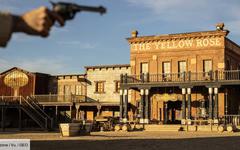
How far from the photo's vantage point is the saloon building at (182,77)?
3584 centimetres

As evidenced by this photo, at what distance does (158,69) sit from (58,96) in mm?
12517

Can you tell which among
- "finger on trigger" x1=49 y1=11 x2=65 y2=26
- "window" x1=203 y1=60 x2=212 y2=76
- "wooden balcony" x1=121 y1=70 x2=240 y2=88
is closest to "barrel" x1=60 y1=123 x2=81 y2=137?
"wooden balcony" x1=121 y1=70 x2=240 y2=88

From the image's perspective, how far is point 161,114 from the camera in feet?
132

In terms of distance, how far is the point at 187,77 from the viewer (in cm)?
3700

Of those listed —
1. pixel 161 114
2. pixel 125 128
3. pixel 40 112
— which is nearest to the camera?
pixel 125 128

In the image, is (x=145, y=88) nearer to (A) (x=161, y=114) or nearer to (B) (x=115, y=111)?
(A) (x=161, y=114)

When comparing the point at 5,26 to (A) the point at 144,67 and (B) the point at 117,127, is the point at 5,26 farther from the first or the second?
(A) the point at 144,67

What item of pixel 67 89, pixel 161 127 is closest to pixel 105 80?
pixel 67 89

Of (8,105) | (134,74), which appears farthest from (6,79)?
(134,74)

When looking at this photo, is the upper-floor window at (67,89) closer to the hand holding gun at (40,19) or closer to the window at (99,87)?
the window at (99,87)

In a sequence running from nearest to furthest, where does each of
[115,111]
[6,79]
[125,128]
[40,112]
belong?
[125,128]
[40,112]
[115,111]
[6,79]

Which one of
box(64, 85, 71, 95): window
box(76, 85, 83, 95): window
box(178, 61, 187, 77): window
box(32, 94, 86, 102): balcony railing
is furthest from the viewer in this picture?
box(64, 85, 71, 95): window

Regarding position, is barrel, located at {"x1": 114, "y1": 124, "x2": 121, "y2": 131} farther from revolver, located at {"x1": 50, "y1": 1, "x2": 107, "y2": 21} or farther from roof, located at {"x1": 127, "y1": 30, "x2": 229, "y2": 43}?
revolver, located at {"x1": 50, "y1": 1, "x2": 107, "y2": 21}

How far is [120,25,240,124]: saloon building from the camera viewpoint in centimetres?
3584
